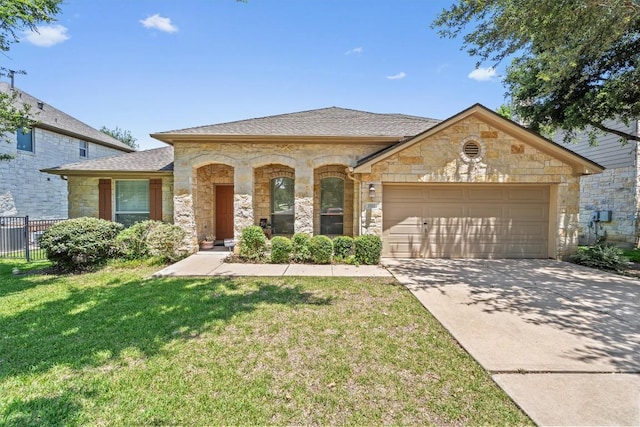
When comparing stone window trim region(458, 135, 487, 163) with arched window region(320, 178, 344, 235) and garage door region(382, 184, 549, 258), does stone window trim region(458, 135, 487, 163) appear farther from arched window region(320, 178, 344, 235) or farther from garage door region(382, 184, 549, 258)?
arched window region(320, 178, 344, 235)

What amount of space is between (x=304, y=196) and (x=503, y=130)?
637cm

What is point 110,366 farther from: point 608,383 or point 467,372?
point 608,383

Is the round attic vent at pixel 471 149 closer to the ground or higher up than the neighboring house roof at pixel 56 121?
closer to the ground

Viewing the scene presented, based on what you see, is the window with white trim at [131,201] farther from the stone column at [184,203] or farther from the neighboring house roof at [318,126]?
the neighboring house roof at [318,126]

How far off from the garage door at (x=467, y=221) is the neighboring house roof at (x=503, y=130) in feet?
3.46

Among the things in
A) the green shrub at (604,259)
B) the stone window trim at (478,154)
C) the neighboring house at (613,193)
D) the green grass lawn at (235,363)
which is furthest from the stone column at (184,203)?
the neighboring house at (613,193)

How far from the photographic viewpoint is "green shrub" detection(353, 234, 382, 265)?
8203 millimetres

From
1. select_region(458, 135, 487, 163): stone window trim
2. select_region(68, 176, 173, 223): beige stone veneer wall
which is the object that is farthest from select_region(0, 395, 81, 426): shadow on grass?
select_region(458, 135, 487, 163): stone window trim

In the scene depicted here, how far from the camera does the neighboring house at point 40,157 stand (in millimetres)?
13047

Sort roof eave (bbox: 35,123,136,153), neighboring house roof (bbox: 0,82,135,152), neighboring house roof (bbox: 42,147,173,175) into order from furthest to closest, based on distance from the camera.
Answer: neighboring house roof (bbox: 0,82,135,152)
roof eave (bbox: 35,123,136,153)
neighboring house roof (bbox: 42,147,173,175)

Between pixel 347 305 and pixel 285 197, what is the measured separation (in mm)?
6353

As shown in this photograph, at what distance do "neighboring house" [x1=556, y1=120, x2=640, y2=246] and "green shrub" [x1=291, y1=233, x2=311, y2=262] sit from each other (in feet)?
39.2

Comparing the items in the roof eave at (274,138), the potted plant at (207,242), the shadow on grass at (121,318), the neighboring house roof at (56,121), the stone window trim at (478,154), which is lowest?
the shadow on grass at (121,318)

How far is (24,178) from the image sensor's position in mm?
13773
